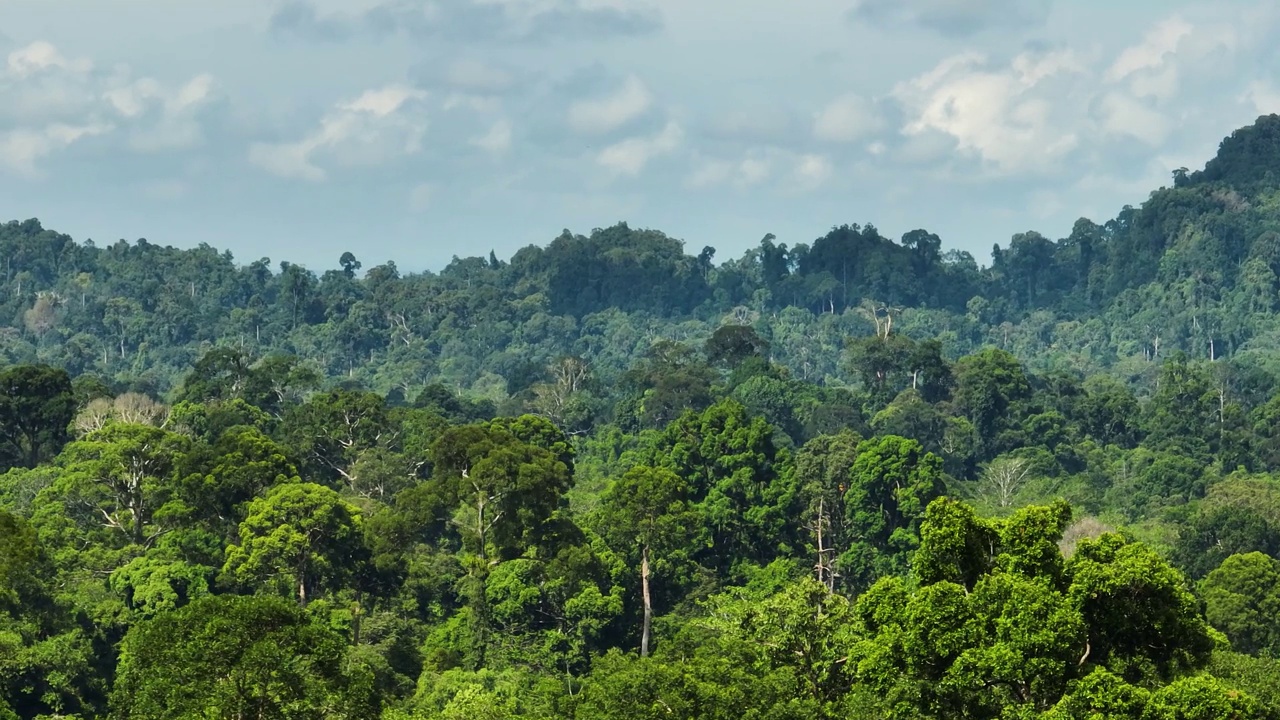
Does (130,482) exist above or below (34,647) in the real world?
above

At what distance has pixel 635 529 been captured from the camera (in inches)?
2039

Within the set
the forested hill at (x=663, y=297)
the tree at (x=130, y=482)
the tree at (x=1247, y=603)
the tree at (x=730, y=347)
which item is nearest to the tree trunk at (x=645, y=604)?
the tree at (x=130, y=482)

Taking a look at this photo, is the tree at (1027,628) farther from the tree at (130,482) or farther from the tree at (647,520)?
the tree at (130,482)

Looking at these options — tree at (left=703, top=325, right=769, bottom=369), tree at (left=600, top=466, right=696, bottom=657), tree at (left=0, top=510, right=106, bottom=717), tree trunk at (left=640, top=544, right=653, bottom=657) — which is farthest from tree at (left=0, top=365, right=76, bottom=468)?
tree at (left=703, top=325, right=769, bottom=369)

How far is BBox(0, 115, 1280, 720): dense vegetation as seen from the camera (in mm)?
28391

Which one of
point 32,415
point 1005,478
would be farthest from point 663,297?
point 32,415

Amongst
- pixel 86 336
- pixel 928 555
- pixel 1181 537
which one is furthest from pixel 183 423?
pixel 86 336

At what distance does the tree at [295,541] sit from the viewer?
156ft

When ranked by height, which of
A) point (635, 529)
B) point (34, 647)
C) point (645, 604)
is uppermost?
point (635, 529)

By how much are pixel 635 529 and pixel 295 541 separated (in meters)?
9.51

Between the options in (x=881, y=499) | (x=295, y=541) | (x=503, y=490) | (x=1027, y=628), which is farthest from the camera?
(x=881, y=499)

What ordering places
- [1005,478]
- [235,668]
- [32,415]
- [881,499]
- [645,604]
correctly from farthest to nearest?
1. [1005,478]
2. [32,415]
3. [881,499]
4. [645,604]
5. [235,668]

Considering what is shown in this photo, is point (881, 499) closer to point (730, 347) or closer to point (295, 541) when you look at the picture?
point (295, 541)

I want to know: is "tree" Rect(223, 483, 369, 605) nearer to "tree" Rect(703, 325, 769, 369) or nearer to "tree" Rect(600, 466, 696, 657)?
"tree" Rect(600, 466, 696, 657)
